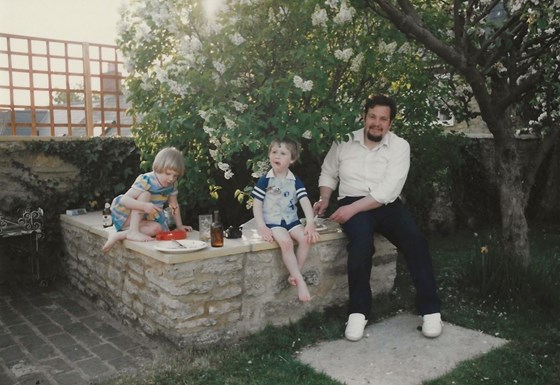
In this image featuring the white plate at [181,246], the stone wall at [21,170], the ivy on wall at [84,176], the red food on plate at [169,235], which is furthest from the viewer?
the ivy on wall at [84,176]

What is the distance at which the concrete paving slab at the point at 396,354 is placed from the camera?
3.11 meters

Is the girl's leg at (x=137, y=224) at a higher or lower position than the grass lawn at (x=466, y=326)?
higher

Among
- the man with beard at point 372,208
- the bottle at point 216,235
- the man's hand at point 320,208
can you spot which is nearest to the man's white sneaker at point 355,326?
the man with beard at point 372,208

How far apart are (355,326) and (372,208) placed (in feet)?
3.03

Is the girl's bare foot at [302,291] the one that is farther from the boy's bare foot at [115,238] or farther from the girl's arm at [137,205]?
the boy's bare foot at [115,238]

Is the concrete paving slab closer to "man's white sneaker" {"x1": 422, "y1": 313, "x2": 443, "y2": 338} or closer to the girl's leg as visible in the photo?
"man's white sneaker" {"x1": 422, "y1": 313, "x2": 443, "y2": 338}

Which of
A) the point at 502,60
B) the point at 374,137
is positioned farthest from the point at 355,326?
the point at 502,60

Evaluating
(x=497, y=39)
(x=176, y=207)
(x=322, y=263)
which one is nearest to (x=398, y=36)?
(x=497, y=39)

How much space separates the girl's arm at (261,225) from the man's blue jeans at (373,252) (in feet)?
2.09

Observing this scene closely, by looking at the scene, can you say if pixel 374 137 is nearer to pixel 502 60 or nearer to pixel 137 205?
pixel 502 60

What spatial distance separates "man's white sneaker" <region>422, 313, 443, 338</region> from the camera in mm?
3643

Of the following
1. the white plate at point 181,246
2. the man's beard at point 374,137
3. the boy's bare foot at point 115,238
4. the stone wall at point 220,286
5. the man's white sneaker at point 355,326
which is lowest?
the man's white sneaker at point 355,326

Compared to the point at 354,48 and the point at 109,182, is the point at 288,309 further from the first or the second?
the point at 109,182

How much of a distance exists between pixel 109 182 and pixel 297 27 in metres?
2.97
